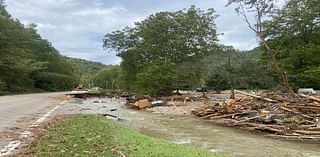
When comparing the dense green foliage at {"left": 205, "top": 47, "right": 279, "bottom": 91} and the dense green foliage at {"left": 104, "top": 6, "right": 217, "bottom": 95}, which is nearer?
the dense green foliage at {"left": 205, "top": 47, "right": 279, "bottom": 91}

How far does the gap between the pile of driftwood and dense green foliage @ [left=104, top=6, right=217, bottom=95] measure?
18483mm

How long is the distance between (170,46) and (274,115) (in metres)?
28.6

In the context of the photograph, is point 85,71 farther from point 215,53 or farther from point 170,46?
point 215,53

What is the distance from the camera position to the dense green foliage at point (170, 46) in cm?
4144

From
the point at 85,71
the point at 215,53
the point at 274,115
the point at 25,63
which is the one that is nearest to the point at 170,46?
the point at 215,53

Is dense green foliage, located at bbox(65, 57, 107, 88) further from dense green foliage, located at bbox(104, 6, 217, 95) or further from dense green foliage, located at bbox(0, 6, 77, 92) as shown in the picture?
dense green foliage, located at bbox(104, 6, 217, 95)

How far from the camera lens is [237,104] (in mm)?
22172

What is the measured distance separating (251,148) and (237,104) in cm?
1084

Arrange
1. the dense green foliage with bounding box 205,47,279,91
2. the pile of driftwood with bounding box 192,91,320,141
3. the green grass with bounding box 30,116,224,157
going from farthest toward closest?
the dense green foliage with bounding box 205,47,279,91 → the pile of driftwood with bounding box 192,91,320,141 → the green grass with bounding box 30,116,224,157

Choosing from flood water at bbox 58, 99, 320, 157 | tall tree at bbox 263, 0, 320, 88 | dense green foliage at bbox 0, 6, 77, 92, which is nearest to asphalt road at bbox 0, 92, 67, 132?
flood water at bbox 58, 99, 320, 157

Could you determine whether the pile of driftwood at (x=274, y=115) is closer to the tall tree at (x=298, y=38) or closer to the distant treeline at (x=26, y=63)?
the tall tree at (x=298, y=38)

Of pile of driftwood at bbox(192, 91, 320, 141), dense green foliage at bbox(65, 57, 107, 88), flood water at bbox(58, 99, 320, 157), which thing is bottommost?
flood water at bbox(58, 99, 320, 157)

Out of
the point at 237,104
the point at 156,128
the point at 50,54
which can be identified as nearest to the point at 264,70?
the point at 237,104

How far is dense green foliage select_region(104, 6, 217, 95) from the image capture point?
4144cm
